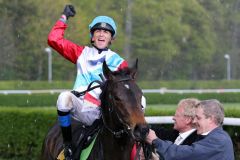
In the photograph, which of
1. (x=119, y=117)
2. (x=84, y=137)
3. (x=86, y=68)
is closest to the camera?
(x=119, y=117)

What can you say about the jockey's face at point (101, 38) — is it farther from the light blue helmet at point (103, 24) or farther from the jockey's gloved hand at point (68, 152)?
the jockey's gloved hand at point (68, 152)

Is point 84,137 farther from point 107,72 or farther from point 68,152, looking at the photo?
point 107,72

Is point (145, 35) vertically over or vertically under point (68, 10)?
over

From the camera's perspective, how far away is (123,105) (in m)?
4.09

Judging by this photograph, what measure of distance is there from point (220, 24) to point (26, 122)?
42.2 m

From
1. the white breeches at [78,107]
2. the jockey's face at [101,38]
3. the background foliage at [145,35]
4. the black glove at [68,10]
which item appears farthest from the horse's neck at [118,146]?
the background foliage at [145,35]

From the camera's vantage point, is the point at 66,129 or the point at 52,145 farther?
the point at 52,145

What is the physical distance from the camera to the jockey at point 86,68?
484cm

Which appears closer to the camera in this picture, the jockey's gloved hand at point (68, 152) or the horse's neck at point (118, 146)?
the horse's neck at point (118, 146)

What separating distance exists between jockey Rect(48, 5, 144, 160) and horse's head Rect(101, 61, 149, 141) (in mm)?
408

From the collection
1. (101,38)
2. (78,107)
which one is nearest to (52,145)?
(78,107)

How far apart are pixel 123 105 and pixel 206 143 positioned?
58 centimetres

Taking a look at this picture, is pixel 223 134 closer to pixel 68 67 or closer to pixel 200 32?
pixel 68 67

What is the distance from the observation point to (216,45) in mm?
50406
